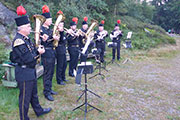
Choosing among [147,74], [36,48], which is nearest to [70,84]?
[36,48]

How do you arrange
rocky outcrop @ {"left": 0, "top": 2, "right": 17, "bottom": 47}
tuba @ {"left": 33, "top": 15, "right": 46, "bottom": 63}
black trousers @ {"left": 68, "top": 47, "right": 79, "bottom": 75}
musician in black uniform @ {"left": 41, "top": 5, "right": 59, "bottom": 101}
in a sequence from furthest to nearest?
rocky outcrop @ {"left": 0, "top": 2, "right": 17, "bottom": 47}
black trousers @ {"left": 68, "top": 47, "right": 79, "bottom": 75}
musician in black uniform @ {"left": 41, "top": 5, "right": 59, "bottom": 101}
tuba @ {"left": 33, "top": 15, "right": 46, "bottom": 63}

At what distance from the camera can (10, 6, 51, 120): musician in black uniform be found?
306 cm

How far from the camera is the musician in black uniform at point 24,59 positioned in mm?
3062

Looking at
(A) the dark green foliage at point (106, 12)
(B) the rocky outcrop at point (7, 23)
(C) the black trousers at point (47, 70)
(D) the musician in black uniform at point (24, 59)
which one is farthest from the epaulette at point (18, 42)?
(A) the dark green foliage at point (106, 12)

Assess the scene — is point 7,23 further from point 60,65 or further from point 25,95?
point 25,95

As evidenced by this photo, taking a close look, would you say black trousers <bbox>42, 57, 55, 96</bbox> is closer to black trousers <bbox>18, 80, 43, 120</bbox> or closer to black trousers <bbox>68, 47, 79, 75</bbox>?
black trousers <bbox>18, 80, 43, 120</bbox>

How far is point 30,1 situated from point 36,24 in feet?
18.6

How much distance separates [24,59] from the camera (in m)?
3.12

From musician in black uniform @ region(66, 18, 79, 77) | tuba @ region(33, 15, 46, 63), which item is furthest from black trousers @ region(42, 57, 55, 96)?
musician in black uniform @ region(66, 18, 79, 77)

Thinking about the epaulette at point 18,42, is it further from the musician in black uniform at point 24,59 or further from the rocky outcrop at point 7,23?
the rocky outcrop at point 7,23

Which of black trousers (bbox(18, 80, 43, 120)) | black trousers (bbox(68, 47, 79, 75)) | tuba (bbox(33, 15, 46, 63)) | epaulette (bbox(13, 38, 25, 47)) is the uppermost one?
tuba (bbox(33, 15, 46, 63))

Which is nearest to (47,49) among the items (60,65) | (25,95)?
(60,65)

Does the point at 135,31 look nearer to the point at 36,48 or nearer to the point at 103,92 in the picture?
the point at 103,92

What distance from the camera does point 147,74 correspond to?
760cm
